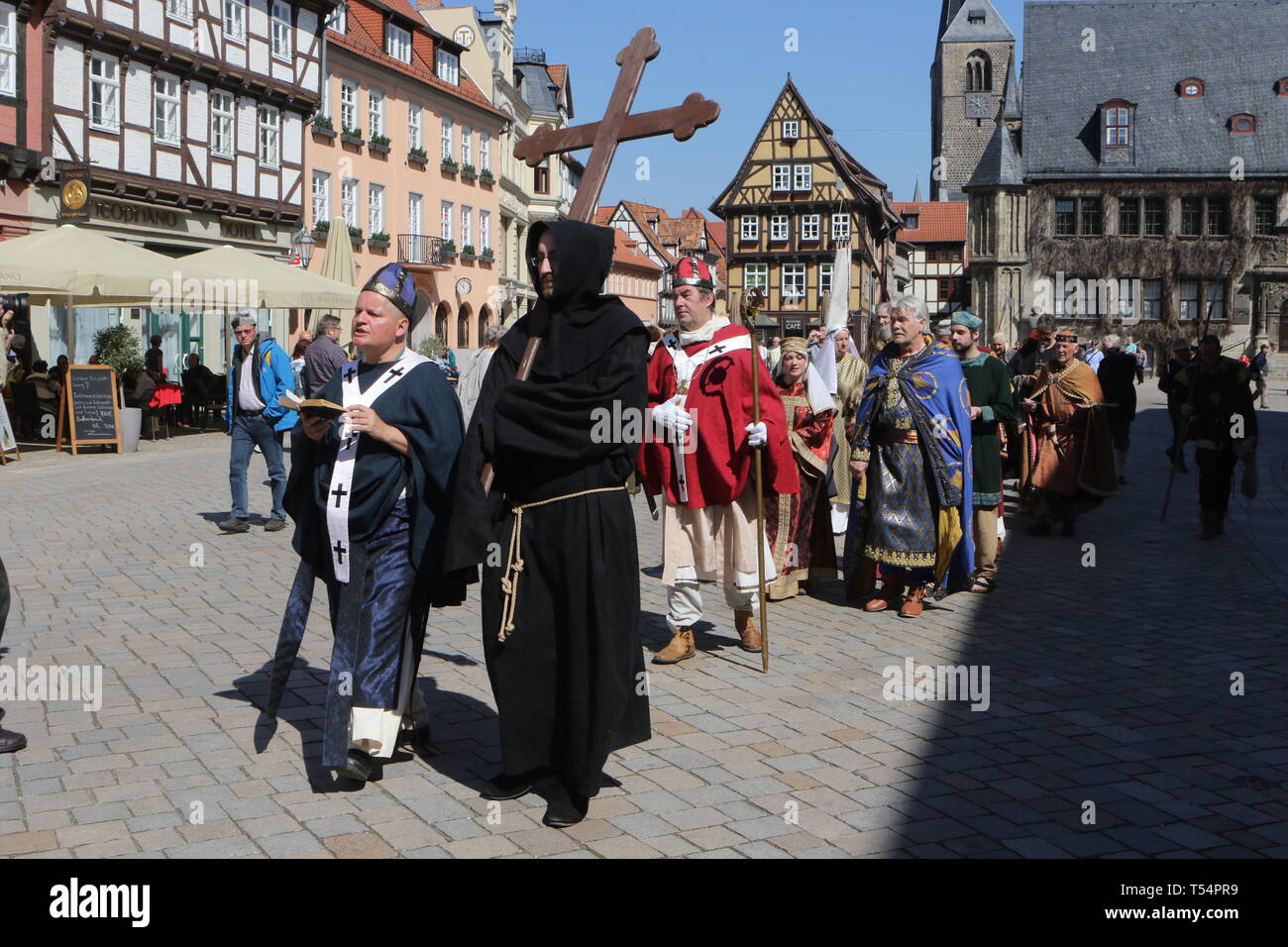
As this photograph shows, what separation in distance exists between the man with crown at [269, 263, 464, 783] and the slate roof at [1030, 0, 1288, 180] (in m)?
56.3

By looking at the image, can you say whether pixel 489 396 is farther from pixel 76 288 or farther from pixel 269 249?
pixel 269 249

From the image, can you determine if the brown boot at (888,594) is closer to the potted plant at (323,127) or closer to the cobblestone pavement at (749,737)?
the cobblestone pavement at (749,737)

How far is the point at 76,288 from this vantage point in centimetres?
A: 1759

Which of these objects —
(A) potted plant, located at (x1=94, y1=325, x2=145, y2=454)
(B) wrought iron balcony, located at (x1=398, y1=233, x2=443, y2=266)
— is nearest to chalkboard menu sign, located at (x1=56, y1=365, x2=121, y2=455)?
(A) potted plant, located at (x1=94, y1=325, x2=145, y2=454)

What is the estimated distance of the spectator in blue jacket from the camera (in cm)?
1174

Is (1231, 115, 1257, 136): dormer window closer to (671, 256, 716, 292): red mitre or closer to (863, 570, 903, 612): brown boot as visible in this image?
(863, 570, 903, 612): brown boot

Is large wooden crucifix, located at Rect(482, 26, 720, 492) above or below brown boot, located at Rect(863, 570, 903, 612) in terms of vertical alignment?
above

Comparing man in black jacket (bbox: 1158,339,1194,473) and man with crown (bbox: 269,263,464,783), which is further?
man in black jacket (bbox: 1158,339,1194,473)

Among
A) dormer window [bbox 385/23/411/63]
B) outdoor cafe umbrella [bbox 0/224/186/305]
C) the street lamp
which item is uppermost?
dormer window [bbox 385/23/411/63]

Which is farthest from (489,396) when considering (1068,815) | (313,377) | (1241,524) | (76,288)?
(76,288)

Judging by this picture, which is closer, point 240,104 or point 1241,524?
point 1241,524

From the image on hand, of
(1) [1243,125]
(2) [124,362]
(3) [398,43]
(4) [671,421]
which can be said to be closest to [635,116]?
(4) [671,421]

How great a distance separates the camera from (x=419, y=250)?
43.2m
